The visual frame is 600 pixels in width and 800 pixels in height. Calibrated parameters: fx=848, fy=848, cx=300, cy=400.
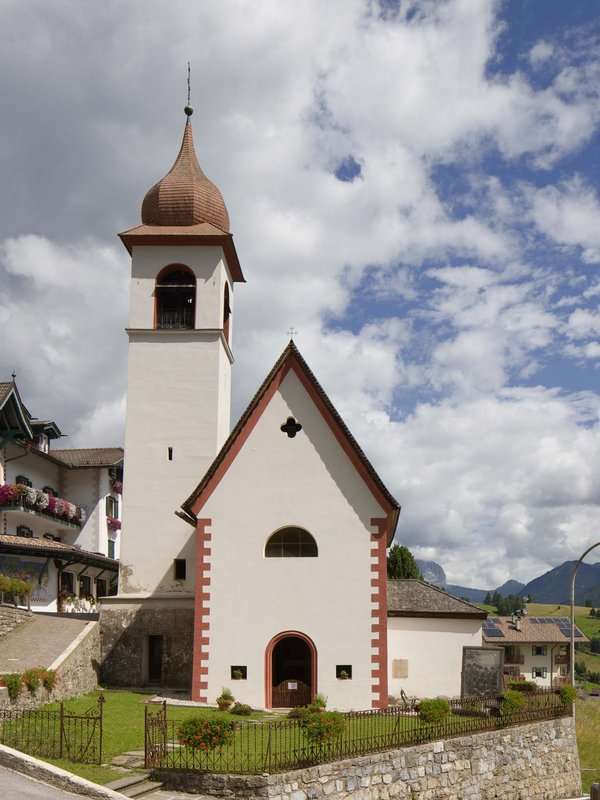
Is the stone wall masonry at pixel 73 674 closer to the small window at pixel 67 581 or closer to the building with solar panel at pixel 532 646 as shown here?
the small window at pixel 67 581

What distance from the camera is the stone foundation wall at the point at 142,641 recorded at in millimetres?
32375

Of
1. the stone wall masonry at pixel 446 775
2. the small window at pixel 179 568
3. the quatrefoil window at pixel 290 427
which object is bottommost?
the stone wall masonry at pixel 446 775

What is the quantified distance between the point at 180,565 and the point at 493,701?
1380 centimetres

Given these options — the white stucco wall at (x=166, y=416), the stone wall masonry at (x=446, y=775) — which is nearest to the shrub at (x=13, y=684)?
the stone wall masonry at (x=446, y=775)

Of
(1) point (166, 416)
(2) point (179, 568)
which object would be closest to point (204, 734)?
(2) point (179, 568)

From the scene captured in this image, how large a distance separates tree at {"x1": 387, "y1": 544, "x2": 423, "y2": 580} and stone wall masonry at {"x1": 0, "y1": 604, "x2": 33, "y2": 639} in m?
30.9

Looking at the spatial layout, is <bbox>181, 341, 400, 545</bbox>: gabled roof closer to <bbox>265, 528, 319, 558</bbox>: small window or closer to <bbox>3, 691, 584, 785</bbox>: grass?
<bbox>265, 528, 319, 558</bbox>: small window

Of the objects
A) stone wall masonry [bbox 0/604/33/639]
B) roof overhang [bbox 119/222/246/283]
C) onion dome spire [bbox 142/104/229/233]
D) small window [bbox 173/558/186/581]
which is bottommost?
stone wall masonry [bbox 0/604/33/639]

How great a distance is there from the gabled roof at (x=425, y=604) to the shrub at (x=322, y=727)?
45.5 ft

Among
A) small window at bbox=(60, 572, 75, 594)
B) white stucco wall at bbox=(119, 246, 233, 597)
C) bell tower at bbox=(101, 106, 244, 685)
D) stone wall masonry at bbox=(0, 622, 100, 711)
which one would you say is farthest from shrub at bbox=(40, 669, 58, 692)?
small window at bbox=(60, 572, 75, 594)

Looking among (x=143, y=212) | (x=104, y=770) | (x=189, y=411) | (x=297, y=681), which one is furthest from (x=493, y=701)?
(x=143, y=212)

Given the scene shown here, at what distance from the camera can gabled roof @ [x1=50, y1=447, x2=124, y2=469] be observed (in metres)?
50.8

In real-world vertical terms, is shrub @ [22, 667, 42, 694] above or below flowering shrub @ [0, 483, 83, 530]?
below

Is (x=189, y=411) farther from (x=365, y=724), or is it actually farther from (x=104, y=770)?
(x=104, y=770)
